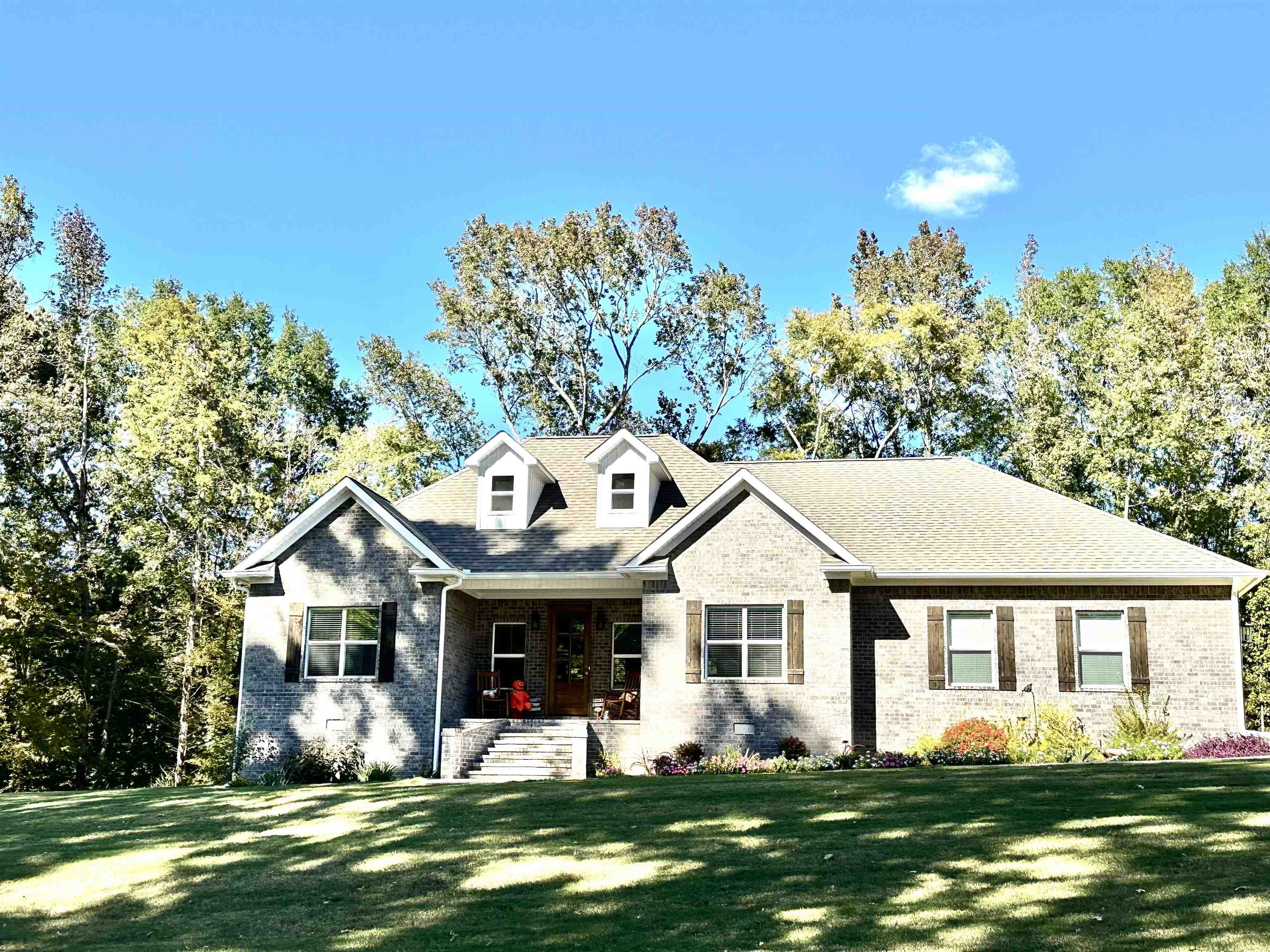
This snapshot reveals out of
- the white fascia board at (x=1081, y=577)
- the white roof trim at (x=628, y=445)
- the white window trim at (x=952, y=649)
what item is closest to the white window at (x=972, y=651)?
the white window trim at (x=952, y=649)

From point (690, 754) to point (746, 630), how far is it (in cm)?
237

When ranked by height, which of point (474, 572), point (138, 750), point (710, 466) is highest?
point (710, 466)

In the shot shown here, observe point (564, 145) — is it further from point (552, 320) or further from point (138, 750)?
point (138, 750)

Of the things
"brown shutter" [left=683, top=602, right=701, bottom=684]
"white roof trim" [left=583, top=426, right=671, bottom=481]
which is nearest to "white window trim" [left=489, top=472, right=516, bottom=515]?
→ "white roof trim" [left=583, top=426, right=671, bottom=481]

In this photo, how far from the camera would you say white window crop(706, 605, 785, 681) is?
68.8ft

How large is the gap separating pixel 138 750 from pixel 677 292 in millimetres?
21854

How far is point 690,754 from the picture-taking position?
66.7 ft

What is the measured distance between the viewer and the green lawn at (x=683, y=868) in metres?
9.20

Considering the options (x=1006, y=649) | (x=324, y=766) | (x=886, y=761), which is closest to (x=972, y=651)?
(x=1006, y=649)

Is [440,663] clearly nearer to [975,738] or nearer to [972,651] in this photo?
[975,738]

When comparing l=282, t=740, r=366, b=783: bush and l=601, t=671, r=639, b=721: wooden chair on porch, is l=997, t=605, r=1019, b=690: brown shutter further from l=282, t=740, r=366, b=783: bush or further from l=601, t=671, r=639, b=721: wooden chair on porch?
l=282, t=740, r=366, b=783: bush

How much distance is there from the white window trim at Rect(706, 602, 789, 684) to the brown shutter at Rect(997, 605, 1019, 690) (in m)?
3.90

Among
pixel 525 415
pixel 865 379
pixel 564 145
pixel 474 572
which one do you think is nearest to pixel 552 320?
pixel 525 415

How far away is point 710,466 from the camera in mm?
25953
